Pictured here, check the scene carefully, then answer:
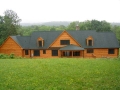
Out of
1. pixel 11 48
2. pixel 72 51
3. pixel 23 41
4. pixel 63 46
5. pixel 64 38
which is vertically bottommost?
pixel 72 51

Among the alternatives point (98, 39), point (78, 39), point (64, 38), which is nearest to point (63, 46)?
point (64, 38)

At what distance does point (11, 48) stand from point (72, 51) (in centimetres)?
1368

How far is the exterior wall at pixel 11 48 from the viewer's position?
4441cm

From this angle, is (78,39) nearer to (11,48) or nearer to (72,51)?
(72,51)

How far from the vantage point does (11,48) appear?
44906 millimetres

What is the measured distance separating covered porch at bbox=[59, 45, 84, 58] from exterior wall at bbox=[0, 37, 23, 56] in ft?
30.7

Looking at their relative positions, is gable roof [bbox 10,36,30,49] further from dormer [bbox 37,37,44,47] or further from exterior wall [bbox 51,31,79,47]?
exterior wall [bbox 51,31,79,47]

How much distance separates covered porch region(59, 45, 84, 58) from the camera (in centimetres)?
4144

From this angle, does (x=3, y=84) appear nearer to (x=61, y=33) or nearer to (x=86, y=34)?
(x=61, y=33)

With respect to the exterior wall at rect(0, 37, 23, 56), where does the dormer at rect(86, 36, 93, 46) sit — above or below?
above

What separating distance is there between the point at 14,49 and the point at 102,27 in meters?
51.1

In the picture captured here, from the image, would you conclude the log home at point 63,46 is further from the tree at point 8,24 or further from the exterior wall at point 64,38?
the tree at point 8,24

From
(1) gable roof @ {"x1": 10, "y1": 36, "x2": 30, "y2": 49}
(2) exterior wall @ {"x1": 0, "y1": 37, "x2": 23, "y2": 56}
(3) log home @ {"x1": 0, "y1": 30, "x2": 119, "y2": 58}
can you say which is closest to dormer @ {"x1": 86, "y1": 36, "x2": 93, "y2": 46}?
(3) log home @ {"x1": 0, "y1": 30, "x2": 119, "y2": 58}

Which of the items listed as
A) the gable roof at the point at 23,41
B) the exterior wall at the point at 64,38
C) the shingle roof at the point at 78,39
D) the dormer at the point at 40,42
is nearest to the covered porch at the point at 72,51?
the exterior wall at the point at 64,38
